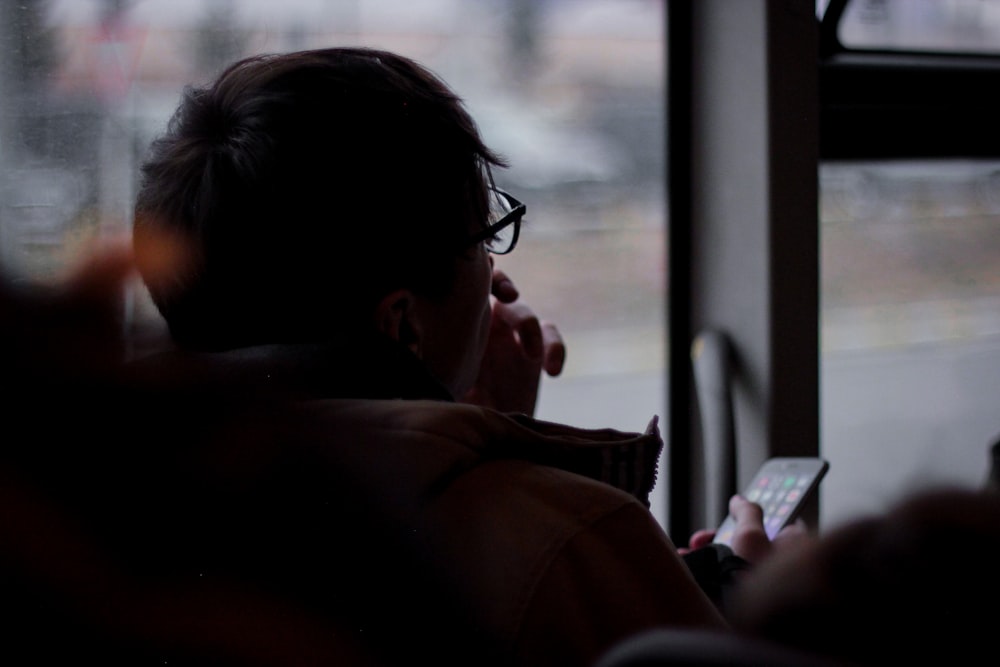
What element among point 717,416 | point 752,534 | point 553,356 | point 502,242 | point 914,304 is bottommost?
point 717,416

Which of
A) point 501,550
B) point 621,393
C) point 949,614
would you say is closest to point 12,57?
point 501,550

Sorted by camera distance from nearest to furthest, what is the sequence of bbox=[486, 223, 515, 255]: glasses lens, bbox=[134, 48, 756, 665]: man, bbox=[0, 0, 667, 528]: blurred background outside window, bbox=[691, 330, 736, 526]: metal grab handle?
bbox=[134, 48, 756, 665]: man, bbox=[486, 223, 515, 255]: glasses lens, bbox=[0, 0, 667, 528]: blurred background outside window, bbox=[691, 330, 736, 526]: metal grab handle

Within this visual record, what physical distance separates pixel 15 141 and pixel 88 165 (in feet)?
0.30

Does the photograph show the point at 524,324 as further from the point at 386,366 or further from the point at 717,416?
the point at 717,416

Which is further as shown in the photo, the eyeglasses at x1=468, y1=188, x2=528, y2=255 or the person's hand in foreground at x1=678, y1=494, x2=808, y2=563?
the person's hand in foreground at x1=678, y1=494, x2=808, y2=563

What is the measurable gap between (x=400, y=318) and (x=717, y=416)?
4.15 feet

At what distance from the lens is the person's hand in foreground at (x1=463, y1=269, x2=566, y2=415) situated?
4.15ft

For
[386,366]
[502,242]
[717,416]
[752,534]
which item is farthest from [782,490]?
[386,366]

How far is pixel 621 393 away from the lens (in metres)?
1.97

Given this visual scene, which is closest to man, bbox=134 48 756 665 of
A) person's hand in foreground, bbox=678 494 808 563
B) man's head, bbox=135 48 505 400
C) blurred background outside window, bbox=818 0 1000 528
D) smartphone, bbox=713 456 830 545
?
man's head, bbox=135 48 505 400

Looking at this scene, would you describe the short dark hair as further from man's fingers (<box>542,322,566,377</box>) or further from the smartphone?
the smartphone

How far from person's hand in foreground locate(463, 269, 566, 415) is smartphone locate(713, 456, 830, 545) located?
301 millimetres

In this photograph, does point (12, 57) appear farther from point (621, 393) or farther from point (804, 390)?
point (804, 390)

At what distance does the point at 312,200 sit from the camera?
84 centimetres
